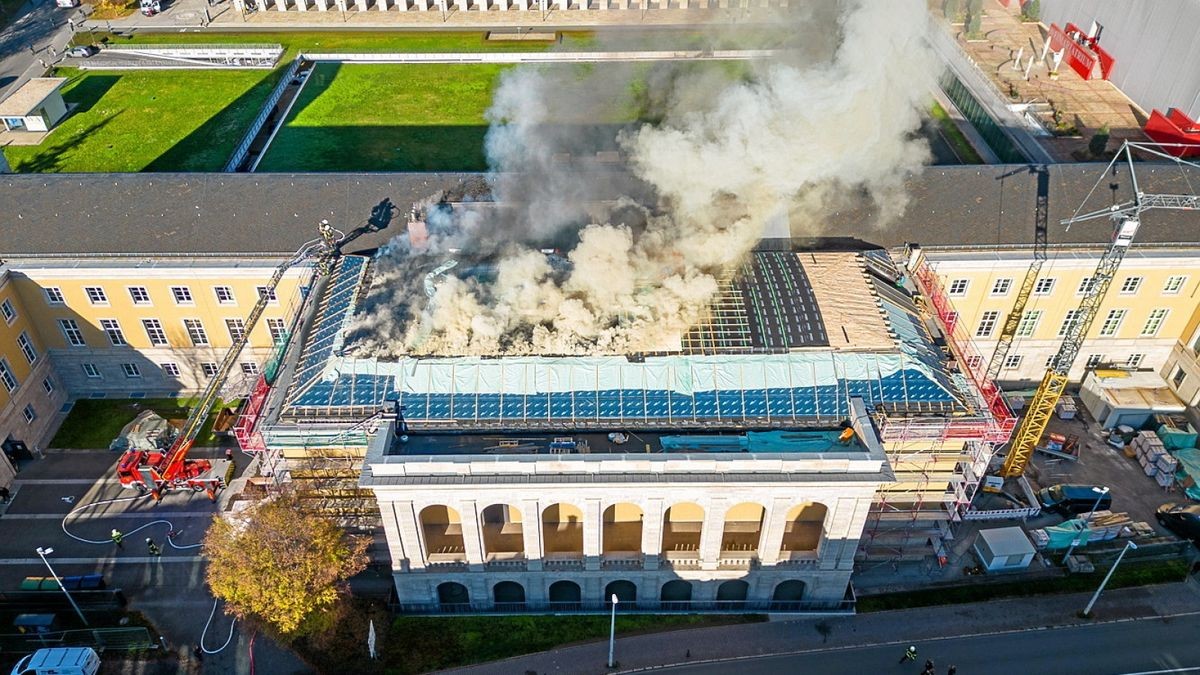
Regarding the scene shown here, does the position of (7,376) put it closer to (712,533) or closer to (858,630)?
(712,533)

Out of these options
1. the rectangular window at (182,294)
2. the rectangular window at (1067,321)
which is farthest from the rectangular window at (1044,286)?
the rectangular window at (182,294)

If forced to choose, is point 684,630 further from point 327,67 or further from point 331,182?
point 327,67

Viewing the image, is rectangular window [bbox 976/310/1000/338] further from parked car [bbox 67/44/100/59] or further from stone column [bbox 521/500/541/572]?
parked car [bbox 67/44/100/59]

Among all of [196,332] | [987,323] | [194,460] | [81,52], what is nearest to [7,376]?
[196,332]

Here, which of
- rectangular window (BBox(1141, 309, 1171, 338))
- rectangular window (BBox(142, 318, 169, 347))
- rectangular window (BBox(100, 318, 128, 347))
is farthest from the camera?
rectangular window (BBox(1141, 309, 1171, 338))

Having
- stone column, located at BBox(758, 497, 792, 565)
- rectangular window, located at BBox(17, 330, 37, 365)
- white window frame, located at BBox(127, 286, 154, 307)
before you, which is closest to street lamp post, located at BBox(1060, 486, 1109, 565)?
stone column, located at BBox(758, 497, 792, 565)

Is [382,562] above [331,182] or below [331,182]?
below

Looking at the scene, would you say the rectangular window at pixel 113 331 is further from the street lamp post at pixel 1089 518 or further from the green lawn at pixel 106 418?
the street lamp post at pixel 1089 518

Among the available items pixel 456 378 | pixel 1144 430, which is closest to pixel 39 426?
pixel 456 378
